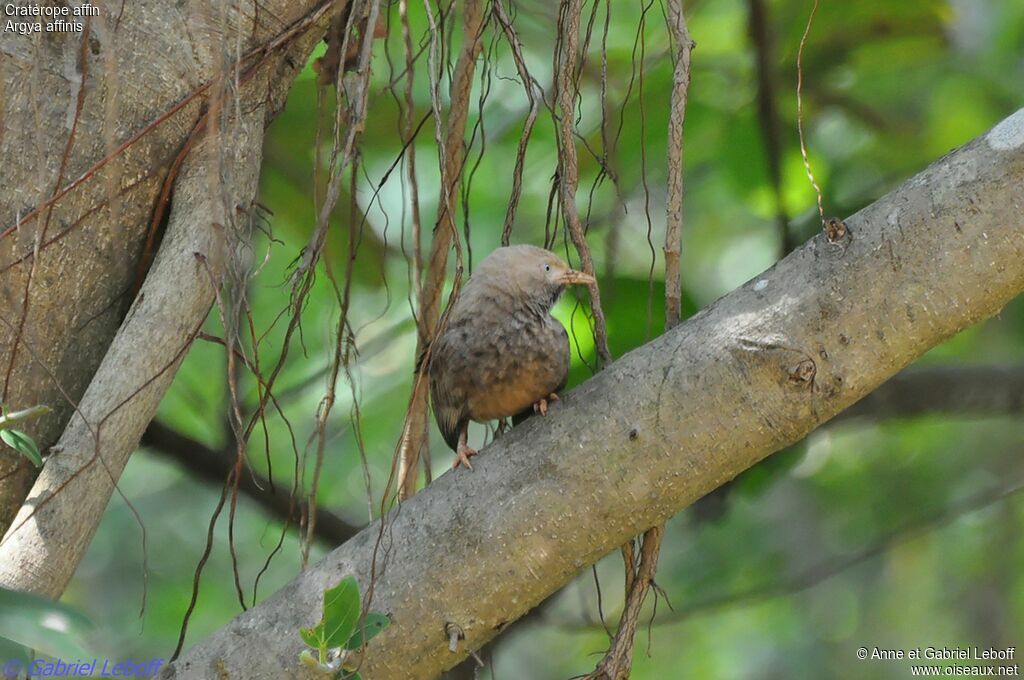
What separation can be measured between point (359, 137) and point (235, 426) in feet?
2.18

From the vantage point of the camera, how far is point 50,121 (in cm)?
245

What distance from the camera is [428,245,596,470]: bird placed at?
2637 millimetres

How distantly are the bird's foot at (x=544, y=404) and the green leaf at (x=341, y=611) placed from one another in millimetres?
562

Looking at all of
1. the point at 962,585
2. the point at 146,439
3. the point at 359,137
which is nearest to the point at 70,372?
the point at 359,137

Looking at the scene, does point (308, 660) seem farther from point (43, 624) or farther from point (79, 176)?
point (79, 176)

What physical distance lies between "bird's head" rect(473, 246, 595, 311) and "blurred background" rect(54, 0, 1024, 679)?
33 cm

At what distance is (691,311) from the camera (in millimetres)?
Result: 3809

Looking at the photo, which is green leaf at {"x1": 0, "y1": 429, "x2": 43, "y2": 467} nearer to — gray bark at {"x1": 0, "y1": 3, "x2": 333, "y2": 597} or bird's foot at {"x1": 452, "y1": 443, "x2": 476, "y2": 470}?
gray bark at {"x1": 0, "y1": 3, "x2": 333, "y2": 597}

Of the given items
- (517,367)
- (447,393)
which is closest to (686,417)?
(517,367)

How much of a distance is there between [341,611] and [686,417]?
2.42 ft

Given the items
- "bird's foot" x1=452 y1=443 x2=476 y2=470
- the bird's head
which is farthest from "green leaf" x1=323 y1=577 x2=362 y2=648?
the bird's head

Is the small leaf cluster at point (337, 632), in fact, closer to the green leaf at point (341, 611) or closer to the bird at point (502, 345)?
the green leaf at point (341, 611)

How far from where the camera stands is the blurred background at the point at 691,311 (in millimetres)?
4074

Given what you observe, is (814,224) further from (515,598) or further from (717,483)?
(515,598)
